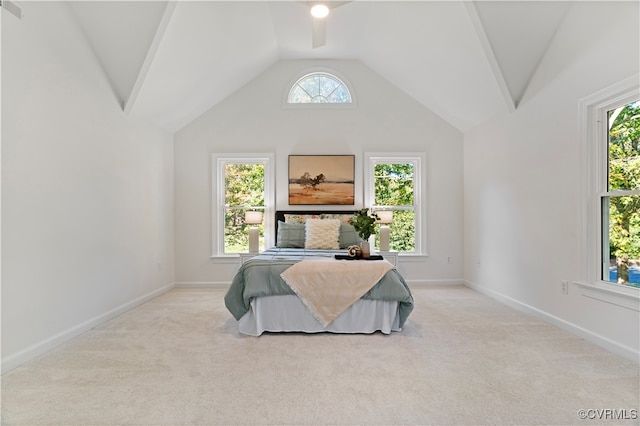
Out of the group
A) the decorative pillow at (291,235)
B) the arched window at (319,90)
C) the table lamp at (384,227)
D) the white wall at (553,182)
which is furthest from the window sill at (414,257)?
the arched window at (319,90)

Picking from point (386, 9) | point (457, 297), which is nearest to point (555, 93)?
point (386, 9)

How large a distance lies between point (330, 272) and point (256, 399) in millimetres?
1370

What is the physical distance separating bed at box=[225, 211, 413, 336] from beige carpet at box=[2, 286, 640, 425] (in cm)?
12

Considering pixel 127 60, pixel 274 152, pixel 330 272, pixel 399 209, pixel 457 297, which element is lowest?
pixel 457 297

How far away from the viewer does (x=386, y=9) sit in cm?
404

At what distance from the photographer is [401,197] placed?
5703mm

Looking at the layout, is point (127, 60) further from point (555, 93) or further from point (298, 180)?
point (555, 93)

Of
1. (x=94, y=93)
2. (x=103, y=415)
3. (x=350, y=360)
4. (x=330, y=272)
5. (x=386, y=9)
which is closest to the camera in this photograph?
(x=103, y=415)

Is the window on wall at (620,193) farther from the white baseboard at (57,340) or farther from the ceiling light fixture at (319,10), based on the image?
the white baseboard at (57,340)

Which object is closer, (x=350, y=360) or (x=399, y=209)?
(x=350, y=360)

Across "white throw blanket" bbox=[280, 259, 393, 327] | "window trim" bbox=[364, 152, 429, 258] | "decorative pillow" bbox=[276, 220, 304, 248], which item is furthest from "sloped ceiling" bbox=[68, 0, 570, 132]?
"white throw blanket" bbox=[280, 259, 393, 327]

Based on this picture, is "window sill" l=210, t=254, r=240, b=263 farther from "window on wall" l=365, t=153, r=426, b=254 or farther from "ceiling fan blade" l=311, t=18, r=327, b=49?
"ceiling fan blade" l=311, t=18, r=327, b=49

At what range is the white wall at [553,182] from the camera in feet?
9.30

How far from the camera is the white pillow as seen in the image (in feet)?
15.5
